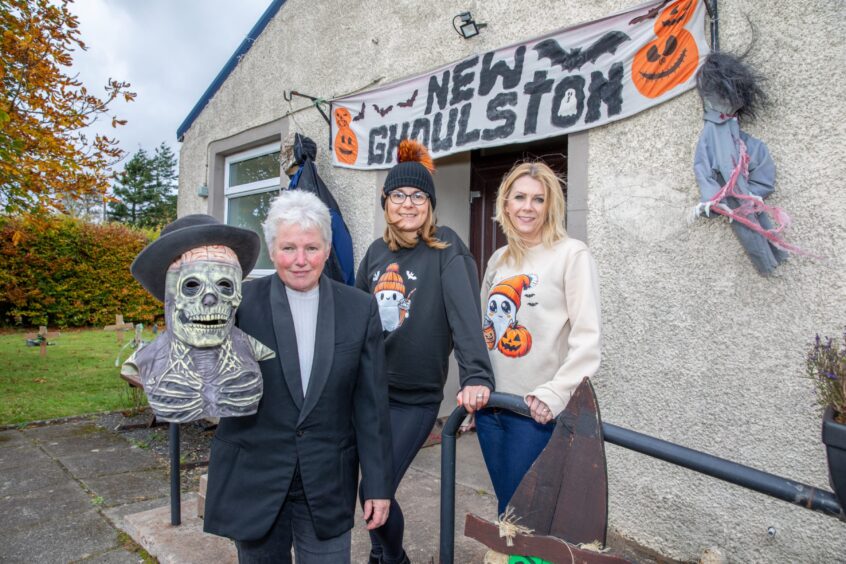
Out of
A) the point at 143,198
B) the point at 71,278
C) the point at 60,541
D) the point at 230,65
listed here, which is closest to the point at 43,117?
the point at 230,65

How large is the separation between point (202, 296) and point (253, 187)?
5258 millimetres

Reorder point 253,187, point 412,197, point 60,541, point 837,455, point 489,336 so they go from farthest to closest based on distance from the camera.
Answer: point 253,187, point 60,541, point 412,197, point 489,336, point 837,455

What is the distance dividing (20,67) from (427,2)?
177 inches

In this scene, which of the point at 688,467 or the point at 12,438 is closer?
the point at 688,467

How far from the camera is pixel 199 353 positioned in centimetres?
148

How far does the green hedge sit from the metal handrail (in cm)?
1383

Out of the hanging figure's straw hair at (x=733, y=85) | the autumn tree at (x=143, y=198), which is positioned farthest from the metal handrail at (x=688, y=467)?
the autumn tree at (x=143, y=198)

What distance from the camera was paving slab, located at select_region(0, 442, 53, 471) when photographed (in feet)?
14.2

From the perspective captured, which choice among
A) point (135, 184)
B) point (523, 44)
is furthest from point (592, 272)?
point (135, 184)

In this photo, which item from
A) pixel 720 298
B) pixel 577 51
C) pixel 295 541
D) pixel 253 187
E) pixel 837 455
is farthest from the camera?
pixel 253 187

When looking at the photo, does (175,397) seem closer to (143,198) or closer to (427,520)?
(427,520)

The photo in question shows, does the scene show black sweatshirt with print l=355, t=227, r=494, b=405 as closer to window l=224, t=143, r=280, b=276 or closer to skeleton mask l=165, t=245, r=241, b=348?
skeleton mask l=165, t=245, r=241, b=348

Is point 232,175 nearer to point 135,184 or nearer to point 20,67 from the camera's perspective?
point 20,67

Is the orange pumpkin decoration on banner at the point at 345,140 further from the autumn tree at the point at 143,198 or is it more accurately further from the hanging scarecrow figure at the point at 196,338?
the autumn tree at the point at 143,198
